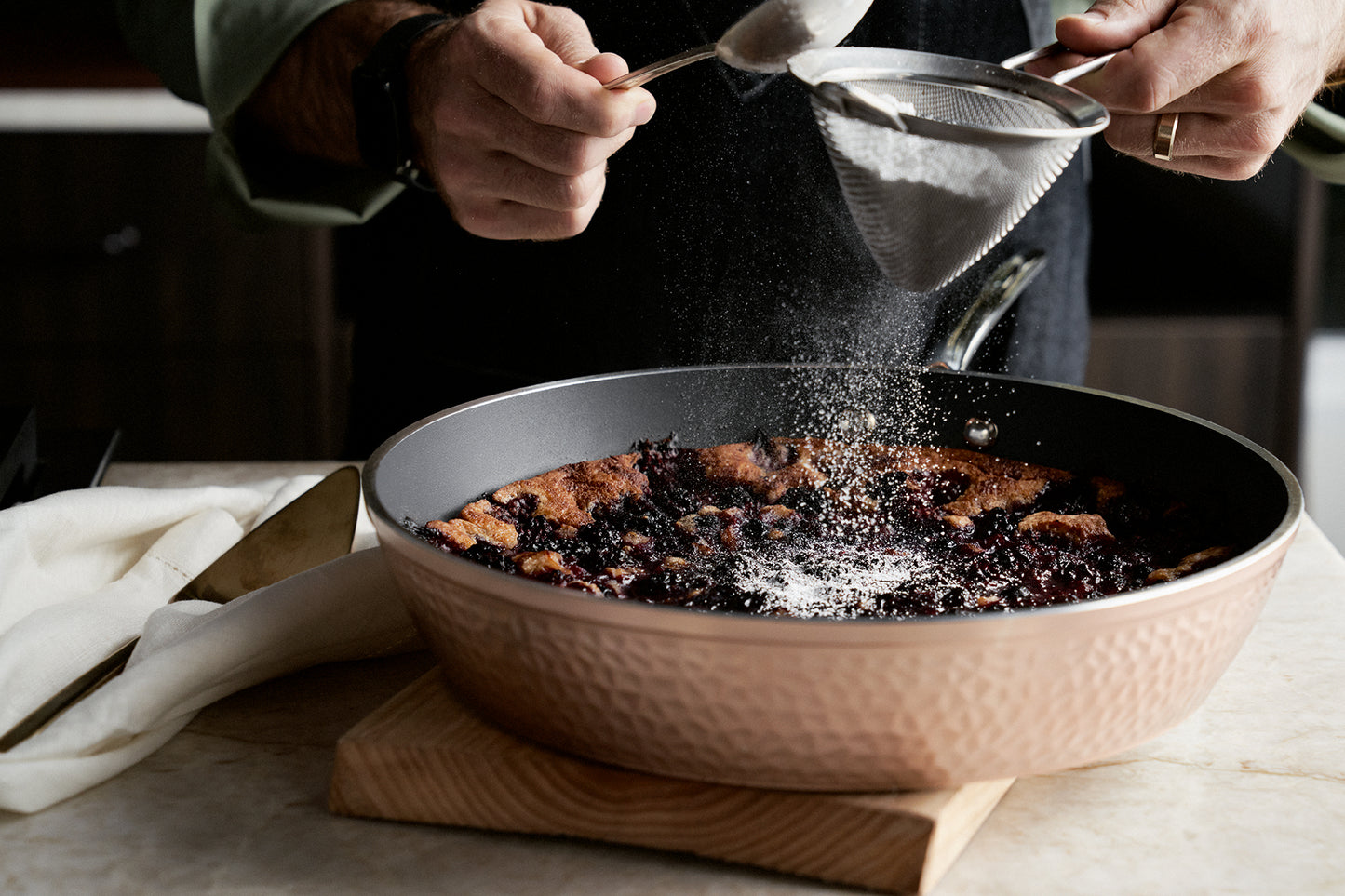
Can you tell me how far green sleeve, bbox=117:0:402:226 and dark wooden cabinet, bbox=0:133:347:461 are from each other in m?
1.04

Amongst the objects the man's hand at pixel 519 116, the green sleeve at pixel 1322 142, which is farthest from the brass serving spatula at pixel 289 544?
the green sleeve at pixel 1322 142

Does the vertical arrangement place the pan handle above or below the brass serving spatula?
above

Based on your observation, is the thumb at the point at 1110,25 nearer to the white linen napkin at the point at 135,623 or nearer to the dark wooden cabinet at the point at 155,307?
the white linen napkin at the point at 135,623

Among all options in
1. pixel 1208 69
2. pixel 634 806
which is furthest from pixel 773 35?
pixel 634 806

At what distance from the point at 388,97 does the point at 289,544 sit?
0.45 metres

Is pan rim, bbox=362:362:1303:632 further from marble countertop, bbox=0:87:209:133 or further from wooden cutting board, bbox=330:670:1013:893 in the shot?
marble countertop, bbox=0:87:209:133

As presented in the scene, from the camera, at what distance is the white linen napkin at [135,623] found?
716 mm

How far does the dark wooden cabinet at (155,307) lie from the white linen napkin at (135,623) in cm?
161

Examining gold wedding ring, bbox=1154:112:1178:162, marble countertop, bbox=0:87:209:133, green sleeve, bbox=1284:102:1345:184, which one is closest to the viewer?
gold wedding ring, bbox=1154:112:1178:162

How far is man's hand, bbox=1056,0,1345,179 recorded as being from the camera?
0.92 metres

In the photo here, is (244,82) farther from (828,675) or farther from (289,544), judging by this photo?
(828,675)

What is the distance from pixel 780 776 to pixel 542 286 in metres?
0.95

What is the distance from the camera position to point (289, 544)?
981mm

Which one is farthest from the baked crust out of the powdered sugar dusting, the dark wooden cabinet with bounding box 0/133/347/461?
the dark wooden cabinet with bounding box 0/133/347/461
